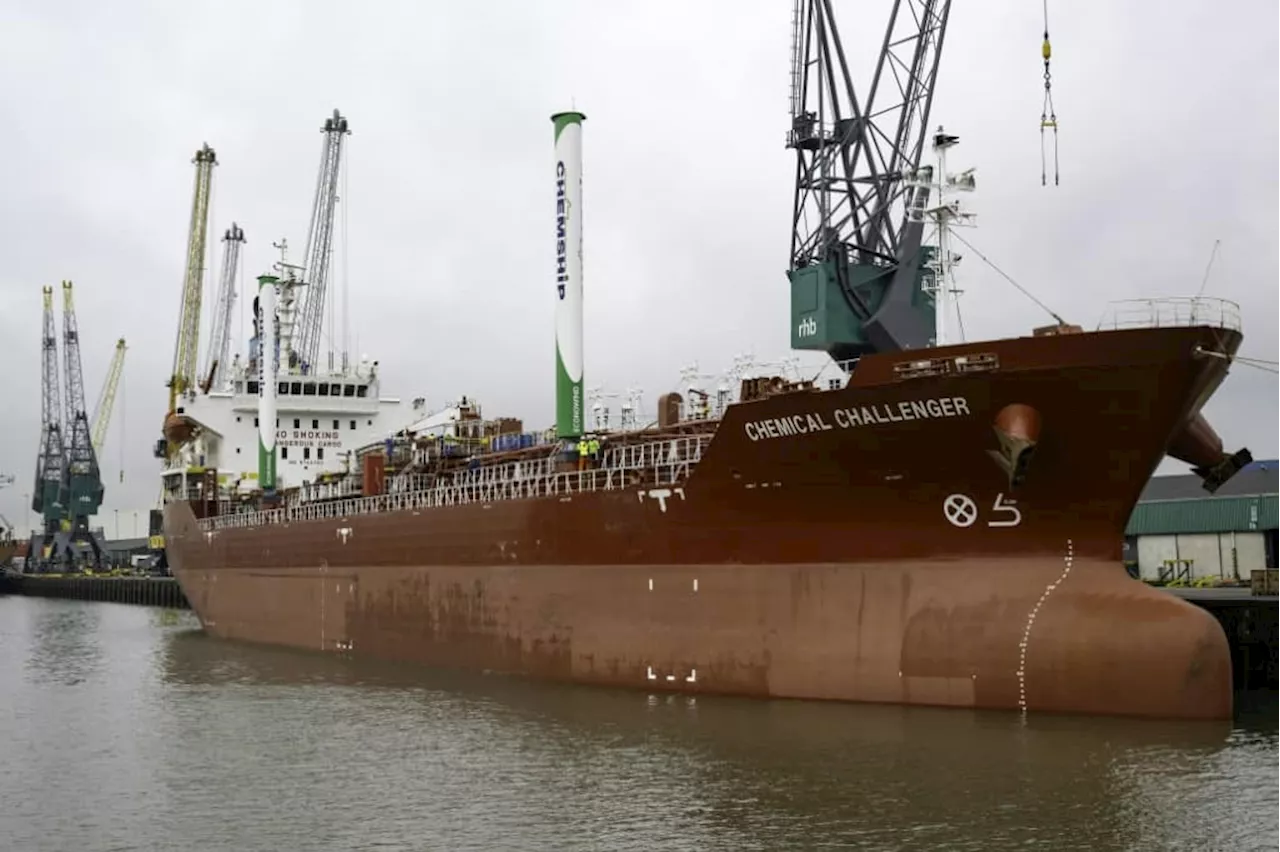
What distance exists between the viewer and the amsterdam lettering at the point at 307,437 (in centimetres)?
3234

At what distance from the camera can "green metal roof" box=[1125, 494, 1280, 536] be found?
2673 centimetres

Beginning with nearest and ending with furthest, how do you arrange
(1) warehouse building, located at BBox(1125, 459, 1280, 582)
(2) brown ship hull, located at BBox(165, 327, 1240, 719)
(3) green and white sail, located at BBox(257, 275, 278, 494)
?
(2) brown ship hull, located at BBox(165, 327, 1240, 719) < (1) warehouse building, located at BBox(1125, 459, 1280, 582) < (3) green and white sail, located at BBox(257, 275, 278, 494)

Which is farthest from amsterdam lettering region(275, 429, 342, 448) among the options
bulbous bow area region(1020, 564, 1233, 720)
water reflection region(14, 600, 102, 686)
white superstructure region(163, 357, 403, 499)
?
bulbous bow area region(1020, 564, 1233, 720)

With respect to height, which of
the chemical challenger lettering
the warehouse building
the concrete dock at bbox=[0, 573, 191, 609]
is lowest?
the concrete dock at bbox=[0, 573, 191, 609]

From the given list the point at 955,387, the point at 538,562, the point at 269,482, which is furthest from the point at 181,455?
the point at 955,387

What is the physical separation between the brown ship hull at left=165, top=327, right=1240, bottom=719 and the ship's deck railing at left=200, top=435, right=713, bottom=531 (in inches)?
24.0

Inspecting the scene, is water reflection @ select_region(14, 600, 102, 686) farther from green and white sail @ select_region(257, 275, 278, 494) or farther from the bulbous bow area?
the bulbous bow area

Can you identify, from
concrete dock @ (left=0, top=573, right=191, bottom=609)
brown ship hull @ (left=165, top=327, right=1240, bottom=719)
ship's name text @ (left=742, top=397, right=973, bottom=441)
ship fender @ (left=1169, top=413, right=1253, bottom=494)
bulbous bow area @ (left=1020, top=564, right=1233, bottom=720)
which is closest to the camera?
bulbous bow area @ (left=1020, top=564, right=1233, bottom=720)

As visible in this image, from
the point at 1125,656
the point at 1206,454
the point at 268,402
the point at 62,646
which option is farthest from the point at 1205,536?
the point at 62,646

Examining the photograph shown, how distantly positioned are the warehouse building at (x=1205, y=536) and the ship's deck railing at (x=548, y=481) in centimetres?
1247

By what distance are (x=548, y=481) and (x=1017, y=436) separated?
8.47 meters

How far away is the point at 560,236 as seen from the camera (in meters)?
19.4

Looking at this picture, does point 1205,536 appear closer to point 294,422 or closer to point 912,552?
point 912,552

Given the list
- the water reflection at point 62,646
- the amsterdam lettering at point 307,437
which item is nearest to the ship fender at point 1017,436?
the water reflection at point 62,646
